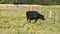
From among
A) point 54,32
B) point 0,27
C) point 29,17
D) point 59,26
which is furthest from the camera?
point 29,17

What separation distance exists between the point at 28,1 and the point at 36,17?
1671 cm

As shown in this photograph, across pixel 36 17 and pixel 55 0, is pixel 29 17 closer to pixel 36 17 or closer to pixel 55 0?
pixel 36 17

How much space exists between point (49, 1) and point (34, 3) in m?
2.04

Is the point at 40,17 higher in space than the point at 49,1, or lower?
higher

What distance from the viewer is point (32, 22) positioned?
527 inches

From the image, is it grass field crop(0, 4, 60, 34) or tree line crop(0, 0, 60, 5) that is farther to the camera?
tree line crop(0, 0, 60, 5)

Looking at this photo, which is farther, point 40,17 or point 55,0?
point 55,0

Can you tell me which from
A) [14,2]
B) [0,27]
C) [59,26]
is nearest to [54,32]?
[59,26]

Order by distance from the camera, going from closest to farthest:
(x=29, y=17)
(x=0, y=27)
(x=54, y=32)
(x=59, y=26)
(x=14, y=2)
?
(x=54, y=32), (x=0, y=27), (x=59, y=26), (x=29, y=17), (x=14, y=2)

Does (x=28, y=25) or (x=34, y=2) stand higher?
(x=28, y=25)

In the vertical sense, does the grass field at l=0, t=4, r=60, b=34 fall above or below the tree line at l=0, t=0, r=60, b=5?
above

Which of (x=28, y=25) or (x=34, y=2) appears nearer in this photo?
(x=28, y=25)

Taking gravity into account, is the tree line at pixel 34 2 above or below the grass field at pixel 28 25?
below

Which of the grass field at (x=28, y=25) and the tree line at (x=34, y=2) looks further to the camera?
the tree line at (x=34, y=2)
